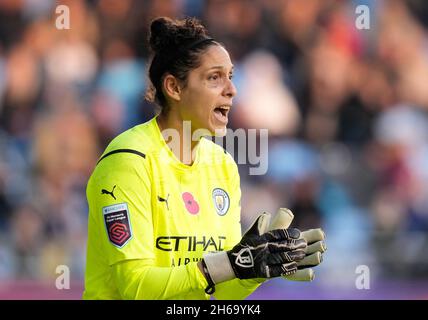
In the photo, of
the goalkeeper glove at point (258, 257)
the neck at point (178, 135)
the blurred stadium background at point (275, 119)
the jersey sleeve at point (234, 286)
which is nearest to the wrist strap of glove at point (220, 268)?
the goalkeeper glove at point (258, 257)

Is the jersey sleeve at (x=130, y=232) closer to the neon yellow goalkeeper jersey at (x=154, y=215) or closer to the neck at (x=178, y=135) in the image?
the neon yellow goalkeeper jersey at (x=154, y=215)

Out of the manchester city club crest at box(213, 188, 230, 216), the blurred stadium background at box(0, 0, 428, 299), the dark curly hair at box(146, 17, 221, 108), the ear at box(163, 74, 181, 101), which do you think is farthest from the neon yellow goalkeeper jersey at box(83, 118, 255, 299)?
the blurred stadium background at box(0, 0, 428, 299)

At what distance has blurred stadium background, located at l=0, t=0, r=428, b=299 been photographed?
27.4 ft

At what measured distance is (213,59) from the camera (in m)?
4.71

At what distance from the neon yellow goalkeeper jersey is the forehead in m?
0.38

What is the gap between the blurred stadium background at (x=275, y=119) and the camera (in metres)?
8.36

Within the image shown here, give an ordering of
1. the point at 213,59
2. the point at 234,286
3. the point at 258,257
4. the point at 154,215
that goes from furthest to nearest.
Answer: the point at 234,286 < the point at 213,59 < the point at 154,215 < the point at 258,257

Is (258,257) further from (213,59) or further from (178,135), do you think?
(213,59)

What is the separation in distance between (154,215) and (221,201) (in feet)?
1.52

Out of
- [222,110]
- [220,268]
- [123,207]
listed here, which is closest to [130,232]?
[123,207]

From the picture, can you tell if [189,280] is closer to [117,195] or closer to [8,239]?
[117,195]
